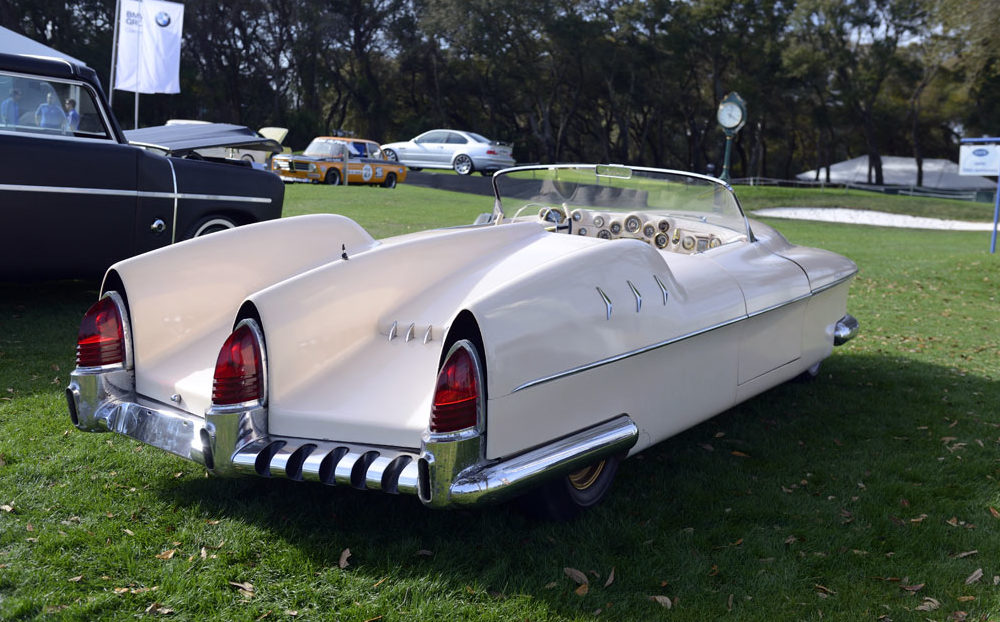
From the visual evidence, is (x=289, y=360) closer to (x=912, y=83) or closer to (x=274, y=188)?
(x=274, y=188)

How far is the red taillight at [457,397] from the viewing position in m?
2.62

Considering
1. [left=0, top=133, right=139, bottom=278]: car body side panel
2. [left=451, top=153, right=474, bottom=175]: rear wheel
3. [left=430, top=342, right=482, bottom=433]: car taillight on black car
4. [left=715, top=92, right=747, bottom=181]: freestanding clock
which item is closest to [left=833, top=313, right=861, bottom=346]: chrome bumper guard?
[left=430, top=342, right=482, bottom=433]: car taillight on black car

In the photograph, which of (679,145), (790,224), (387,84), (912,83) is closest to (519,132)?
(387,84)

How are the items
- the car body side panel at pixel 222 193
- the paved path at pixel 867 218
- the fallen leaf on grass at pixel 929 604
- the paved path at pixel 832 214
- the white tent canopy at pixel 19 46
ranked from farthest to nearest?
the paved path at pixel 867 218, the paved path at pixel 832 214, the white tent canopy at pixel 19 46, the car body side panel at pixel 222 193, the fallen leaf on grass at pixel 929 604

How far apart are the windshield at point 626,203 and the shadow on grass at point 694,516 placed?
3.66ft

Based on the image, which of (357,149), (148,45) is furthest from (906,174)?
(148,45)

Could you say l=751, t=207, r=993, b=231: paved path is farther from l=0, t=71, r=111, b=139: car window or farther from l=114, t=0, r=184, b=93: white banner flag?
l=0, t=71, r=111, b=139: car window

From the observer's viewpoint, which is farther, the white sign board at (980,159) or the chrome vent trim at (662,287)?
the white sign board at (980,159)

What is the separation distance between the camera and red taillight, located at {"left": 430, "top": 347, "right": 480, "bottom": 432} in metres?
2.62

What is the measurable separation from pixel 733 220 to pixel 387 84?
40550mm

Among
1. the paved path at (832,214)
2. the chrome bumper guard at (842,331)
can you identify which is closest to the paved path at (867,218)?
the paved path at (832,214)

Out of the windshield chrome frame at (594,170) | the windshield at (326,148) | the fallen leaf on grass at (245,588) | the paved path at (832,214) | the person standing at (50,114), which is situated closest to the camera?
the fallen leaf on grass at (245,588)

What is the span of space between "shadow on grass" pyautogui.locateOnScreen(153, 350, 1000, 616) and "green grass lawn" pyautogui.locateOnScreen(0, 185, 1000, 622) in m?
0.01

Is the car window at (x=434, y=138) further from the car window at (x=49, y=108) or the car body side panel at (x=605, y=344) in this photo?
the car body side panel at (x=605, y=344)
